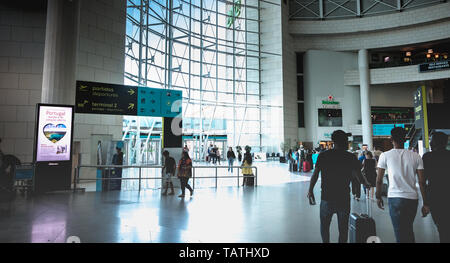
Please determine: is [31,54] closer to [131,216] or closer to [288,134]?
[131,216]

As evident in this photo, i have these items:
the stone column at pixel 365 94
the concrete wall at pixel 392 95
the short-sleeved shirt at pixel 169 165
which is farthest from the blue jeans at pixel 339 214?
the concrete wall at pixel 392 95

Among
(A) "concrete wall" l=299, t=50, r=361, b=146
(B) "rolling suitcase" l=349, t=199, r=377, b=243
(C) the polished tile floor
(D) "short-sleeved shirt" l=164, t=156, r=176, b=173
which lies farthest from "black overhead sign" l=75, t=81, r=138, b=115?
(A) "concrete wall" l=299, t=50, r=361, b=146

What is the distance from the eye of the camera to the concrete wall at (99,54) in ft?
38.1

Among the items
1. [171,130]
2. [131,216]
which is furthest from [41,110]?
[131,216]

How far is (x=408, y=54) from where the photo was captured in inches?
1319

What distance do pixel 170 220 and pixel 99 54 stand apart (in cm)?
965

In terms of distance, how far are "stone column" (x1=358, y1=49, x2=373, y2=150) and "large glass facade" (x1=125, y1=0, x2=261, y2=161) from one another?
1151 centimetres

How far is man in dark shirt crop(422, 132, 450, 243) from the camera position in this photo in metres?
3.02

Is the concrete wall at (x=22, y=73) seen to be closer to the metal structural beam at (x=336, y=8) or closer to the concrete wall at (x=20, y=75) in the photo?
the concrete wall at (x=20, y=75)

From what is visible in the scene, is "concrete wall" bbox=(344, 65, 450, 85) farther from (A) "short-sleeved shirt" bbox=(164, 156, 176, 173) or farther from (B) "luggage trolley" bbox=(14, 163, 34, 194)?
(B) "luggage trolley" bbox=(14, 163, 34, 194)

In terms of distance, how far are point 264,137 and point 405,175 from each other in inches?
1053

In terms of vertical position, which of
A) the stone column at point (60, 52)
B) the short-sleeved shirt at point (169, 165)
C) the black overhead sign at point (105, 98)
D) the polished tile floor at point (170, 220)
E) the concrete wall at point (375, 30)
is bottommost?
the polished tile floor at point (170, 220)

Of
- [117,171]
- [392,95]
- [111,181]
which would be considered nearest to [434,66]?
[392,95]

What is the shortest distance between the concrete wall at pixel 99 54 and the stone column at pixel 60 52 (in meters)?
1.55
